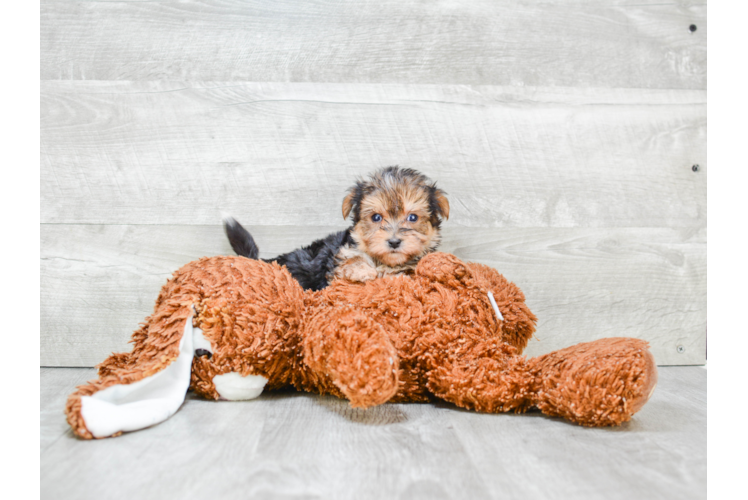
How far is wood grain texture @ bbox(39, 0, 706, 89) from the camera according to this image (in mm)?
1807

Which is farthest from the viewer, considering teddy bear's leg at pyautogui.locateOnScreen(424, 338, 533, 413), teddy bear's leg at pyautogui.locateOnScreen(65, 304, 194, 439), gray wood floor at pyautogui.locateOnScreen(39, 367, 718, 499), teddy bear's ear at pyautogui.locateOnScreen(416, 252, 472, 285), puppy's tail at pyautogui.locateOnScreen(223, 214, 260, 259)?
puppy's tail at pyautogui.locateOnScreen(223, 214, 260, 259)

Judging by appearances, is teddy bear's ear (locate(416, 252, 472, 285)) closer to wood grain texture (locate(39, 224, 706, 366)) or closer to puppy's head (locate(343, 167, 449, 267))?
puppy's head (locate(343, 167, 449, 267))

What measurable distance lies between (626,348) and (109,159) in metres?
1.63

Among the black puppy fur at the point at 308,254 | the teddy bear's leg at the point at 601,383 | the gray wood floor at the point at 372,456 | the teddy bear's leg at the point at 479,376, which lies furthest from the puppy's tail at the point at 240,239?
the teddy bear's leg at the point at 601,383

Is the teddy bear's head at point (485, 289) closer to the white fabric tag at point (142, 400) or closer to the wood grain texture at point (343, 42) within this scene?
the white fabric tag at point (142, 400)

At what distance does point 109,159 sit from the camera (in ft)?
5.92

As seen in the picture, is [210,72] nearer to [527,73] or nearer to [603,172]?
[527,73]

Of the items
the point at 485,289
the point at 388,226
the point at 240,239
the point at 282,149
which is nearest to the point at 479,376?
the point at 485,289

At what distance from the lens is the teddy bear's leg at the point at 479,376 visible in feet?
4.07

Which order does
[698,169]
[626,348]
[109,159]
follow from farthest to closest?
[698,169]
[109,159]
[626,348]

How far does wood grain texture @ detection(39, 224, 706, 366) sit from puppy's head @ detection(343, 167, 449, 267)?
0.35m

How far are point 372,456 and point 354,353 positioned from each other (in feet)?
0.66

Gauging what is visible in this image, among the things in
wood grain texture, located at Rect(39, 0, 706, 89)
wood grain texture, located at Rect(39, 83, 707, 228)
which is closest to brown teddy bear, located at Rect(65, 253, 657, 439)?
wood grain texture, located at Rect(39, 83, 707, 228)

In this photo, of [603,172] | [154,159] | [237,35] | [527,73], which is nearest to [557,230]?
[603,172]
